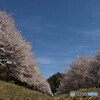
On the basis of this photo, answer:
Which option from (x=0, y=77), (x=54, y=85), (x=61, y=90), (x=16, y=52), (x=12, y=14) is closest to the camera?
(x=16, y=52)

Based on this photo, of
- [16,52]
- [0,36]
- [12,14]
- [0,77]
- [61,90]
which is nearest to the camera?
[0,36]

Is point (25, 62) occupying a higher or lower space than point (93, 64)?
lower

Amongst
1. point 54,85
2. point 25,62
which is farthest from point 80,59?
point 54,85

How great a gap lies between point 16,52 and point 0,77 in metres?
4.78

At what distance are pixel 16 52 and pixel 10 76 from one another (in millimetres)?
4629

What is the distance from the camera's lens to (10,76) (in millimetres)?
20969

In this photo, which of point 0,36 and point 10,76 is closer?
point 0,36

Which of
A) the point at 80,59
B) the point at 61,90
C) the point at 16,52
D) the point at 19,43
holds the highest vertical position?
the point at 80,59

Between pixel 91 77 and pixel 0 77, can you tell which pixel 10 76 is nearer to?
pixel 0 77

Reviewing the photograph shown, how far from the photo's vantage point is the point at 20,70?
64.7ft

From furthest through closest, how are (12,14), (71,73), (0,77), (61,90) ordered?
(61,90) → (71,73) → (12,14) → (0,77)

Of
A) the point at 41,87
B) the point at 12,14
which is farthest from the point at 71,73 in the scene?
the point at 12,14

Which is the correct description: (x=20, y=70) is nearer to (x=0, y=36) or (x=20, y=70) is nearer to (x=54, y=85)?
(x=0, y=36)

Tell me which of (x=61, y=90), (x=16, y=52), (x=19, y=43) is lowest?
(x=61, y=90)
